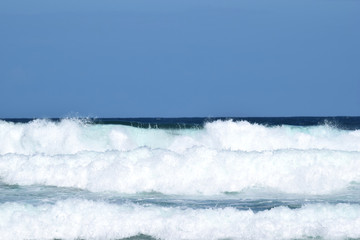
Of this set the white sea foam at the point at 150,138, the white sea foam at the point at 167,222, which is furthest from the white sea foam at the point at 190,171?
the white sea foam at the point at 167,222

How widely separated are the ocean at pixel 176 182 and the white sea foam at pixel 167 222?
0.06 feet

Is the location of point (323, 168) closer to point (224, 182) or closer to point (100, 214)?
point (224, 182)

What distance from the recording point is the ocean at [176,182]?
11859mm

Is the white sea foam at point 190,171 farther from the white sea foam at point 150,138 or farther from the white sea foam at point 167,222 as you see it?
the white sea foam at point 167,222

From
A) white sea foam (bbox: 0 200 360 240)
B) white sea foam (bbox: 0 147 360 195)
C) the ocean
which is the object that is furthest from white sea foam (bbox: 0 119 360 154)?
white sea foam (bbox: 0 200 360 240)

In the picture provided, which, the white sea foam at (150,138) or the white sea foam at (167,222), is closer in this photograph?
the white sea foam at (167,222)

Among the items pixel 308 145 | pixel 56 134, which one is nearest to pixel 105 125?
pixel 56 134

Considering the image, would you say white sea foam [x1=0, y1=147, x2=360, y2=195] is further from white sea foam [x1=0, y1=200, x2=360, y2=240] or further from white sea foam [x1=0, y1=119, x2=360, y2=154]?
white sea foam [x1=0, y1=200, x2=360, y2=240]

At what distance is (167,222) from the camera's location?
12.0 m

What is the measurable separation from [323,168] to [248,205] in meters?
3.66

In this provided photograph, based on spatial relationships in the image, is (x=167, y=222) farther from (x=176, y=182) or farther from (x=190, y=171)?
(x=190, y=171)

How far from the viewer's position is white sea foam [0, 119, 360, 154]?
2072cm

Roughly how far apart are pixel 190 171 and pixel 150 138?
227 inches

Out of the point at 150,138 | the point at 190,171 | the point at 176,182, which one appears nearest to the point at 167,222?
the point at 176,182
